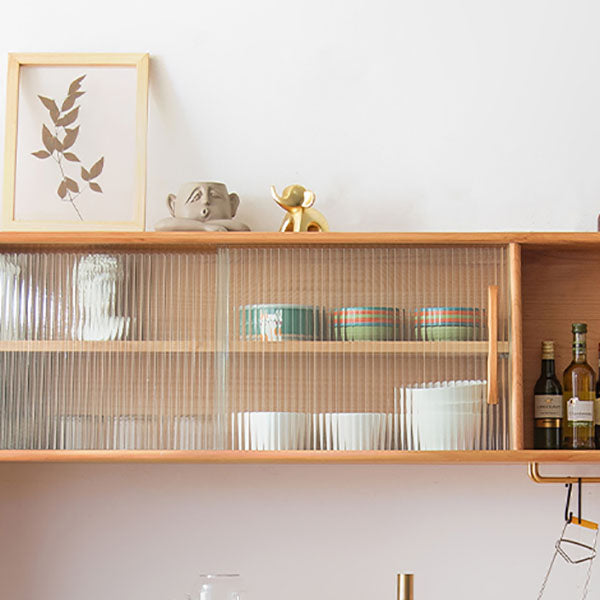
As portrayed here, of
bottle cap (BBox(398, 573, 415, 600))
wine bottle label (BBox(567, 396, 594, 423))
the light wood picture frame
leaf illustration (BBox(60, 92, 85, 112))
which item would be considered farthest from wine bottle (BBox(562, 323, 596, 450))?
leaf illustration (BBox(60, 92, 85, 112))

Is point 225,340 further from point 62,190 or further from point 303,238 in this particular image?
point 62,190

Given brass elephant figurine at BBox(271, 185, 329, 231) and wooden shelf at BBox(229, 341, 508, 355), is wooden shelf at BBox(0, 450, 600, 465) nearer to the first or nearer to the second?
wooden shelf at BBox(229, 341, 508, 355)

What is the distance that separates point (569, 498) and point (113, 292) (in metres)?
0.94

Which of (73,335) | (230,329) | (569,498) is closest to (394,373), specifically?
(230,329)

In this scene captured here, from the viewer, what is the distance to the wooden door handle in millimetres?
1636

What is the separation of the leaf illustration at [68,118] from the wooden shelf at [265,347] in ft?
1.58

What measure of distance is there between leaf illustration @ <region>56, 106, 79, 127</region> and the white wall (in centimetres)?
16

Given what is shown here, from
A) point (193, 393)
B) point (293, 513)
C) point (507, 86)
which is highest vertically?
point (507, 86)

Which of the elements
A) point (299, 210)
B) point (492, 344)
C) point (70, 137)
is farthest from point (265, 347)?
point (70, 137)

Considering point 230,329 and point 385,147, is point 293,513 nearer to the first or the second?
point 230,329

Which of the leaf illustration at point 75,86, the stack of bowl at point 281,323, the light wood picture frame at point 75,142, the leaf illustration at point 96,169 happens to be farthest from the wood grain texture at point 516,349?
the leaf illustration at point 75,86

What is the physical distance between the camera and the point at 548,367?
5.66ft

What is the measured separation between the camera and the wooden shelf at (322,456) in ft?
5.28

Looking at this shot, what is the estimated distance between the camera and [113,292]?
171 cm
